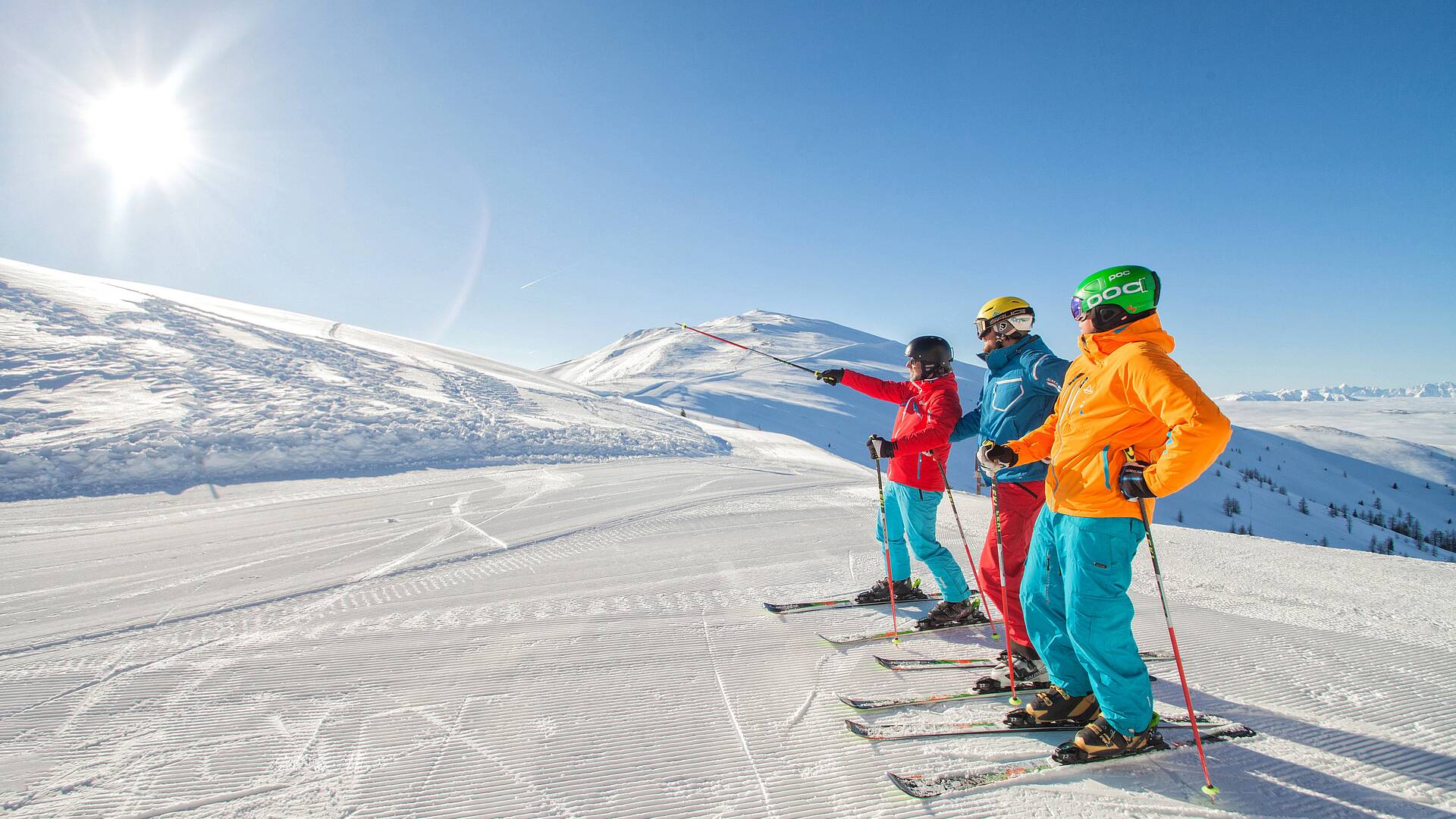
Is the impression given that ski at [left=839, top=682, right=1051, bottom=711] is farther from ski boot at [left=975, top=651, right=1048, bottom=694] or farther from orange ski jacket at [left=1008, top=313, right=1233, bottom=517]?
orange ski jacket at [left=1008, top=313, right=1233, bottom=517]

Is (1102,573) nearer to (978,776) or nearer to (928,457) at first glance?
(978,776)

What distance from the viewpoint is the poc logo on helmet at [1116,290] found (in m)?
2.55

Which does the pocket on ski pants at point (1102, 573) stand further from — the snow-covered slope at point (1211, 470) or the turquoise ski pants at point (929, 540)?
the snow-covered slope at point (1211, 470)

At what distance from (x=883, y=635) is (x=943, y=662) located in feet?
1.64

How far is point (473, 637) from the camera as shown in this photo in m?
4.12

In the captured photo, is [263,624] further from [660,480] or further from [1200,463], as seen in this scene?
[660,480]

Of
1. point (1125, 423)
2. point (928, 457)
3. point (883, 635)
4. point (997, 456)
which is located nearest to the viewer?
point (1125, 423)

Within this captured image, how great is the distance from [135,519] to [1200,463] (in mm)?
10832

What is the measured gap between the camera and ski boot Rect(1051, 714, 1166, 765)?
255cm

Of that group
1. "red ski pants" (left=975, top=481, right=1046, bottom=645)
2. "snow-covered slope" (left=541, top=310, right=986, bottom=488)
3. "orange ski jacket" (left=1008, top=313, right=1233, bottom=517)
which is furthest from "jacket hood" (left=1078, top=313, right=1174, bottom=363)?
"snow-covered slope" (left=541, top=310, right=986, bottom=488)

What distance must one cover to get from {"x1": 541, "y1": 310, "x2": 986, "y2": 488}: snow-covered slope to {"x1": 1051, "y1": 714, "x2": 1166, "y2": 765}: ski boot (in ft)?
17.9


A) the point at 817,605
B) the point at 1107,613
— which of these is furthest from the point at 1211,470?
the point at 1107,613

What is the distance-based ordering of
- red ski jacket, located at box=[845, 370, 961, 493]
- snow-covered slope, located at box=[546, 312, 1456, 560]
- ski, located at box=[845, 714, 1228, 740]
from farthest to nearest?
snow-covered slope, located at box=[546, 312, 1456, 560] → red ski jacket, located at box=[845, 370, 961, 493] → ski, located at box=[845, 714, 1228, 740]

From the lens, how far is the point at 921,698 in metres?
3.24
